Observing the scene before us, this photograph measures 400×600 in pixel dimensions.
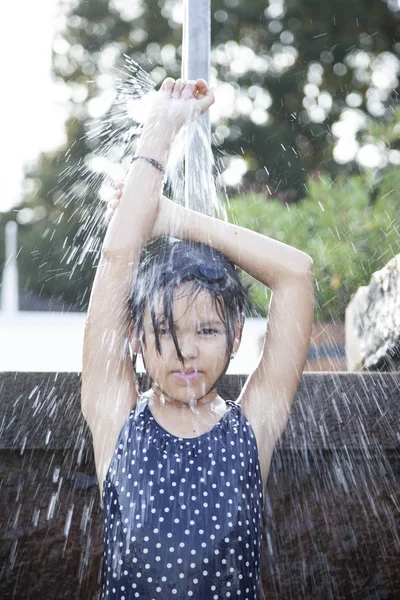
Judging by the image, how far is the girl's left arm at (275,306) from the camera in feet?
6.65

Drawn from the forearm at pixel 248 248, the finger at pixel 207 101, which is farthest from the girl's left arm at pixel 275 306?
the finger at pixel 207 101

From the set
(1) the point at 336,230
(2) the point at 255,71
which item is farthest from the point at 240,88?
(1) the point at 336,230

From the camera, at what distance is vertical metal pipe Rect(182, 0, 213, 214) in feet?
7.77

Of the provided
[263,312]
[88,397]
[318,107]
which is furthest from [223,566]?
[318,107]

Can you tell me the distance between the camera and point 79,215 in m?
16.3

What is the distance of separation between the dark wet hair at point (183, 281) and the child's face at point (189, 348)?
15 millimetres

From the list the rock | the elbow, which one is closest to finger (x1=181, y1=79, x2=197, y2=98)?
the elbow

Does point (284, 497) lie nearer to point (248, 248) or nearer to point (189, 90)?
point (248, 248)

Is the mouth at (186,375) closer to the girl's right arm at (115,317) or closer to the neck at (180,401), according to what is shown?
the neck at (180,401)

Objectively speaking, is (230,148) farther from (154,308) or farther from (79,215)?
(154,308)

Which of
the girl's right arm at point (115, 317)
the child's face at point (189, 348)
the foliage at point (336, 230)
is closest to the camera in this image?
the child's face at point (189, 348)

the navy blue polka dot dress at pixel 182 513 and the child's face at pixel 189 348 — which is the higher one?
the child's face at pixel 189 348

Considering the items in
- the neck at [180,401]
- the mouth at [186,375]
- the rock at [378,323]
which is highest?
the mouth at [186,375]

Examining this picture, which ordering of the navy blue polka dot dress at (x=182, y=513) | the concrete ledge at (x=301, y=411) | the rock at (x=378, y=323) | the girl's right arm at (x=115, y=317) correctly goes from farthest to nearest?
the rock at (x=378, y=323), the concrete ledge at (x=301, y=411), the girl's right arm at (x=115, y=317), the navy blue polka dot dress at (x=182, y=513)
